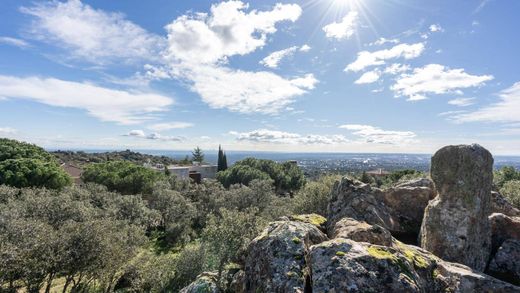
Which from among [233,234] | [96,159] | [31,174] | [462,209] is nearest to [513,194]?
[462,209]

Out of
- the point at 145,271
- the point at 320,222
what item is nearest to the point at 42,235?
the point at 145,271

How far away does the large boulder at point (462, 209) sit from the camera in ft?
34.1

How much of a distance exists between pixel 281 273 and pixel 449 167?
7861 millimetres

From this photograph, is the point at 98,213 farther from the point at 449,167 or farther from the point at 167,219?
the point at 449,167

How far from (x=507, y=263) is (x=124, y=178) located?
52.0m

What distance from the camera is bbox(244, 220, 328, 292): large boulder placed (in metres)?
7.65

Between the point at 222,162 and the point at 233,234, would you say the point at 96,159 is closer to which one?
the point at 222,162

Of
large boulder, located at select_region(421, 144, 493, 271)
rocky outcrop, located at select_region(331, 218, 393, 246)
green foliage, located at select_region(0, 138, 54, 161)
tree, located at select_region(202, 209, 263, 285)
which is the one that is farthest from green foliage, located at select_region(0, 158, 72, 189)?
large boulder, located at select_region(421, 144, 493, 271)

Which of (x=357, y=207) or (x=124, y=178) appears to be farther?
(x=124, y=178)

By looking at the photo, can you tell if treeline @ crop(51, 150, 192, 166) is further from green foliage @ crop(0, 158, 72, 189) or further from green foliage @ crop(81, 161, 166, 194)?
green foliage @ crop(0, 158, 72, 189)

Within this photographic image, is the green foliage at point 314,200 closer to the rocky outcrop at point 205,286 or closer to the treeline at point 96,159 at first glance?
the rocky outcrop at point 205,286

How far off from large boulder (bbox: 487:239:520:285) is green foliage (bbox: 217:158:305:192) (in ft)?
173

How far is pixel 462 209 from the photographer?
1073 cm

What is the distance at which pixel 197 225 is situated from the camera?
41344mm
